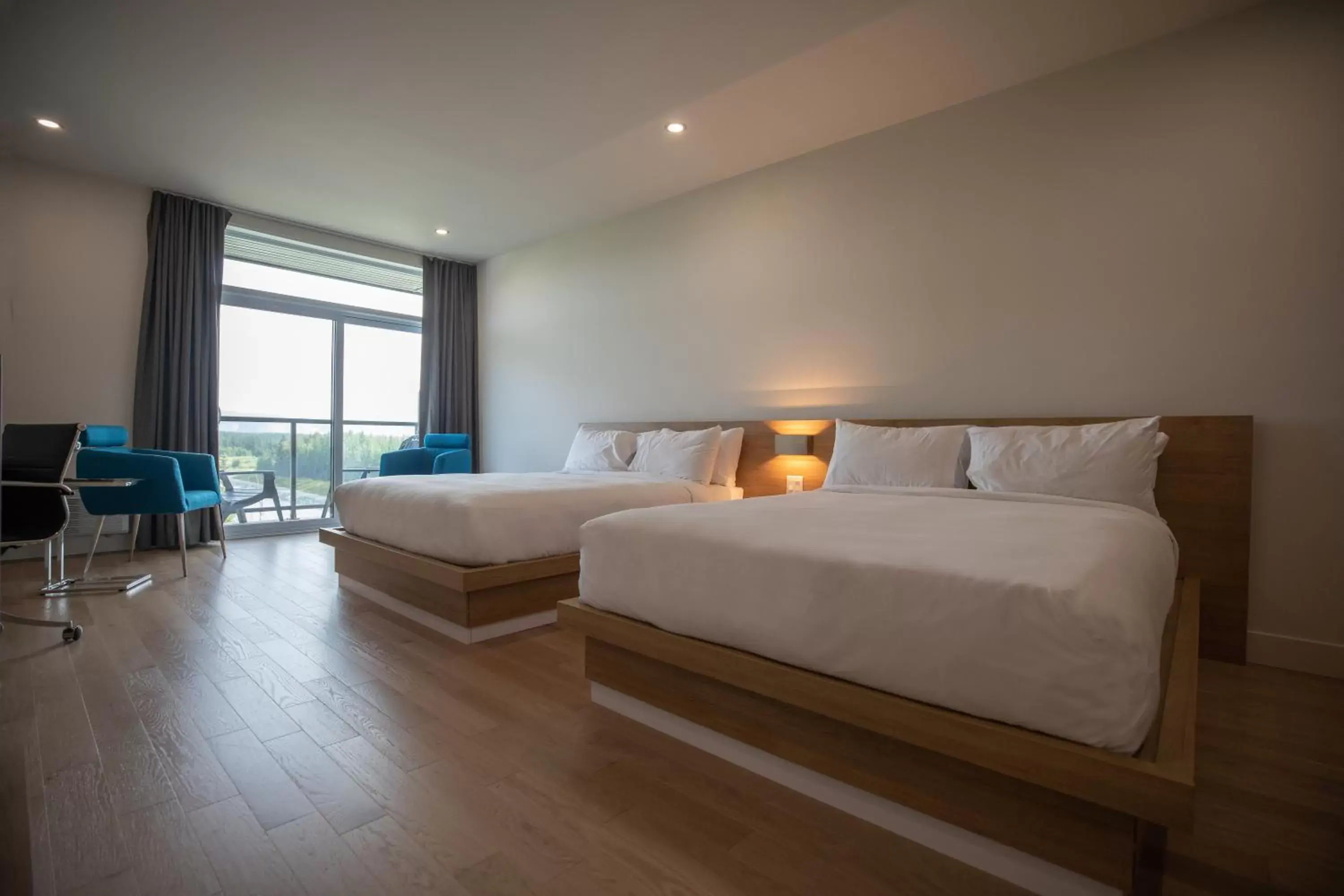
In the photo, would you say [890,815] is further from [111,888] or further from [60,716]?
[60,716]

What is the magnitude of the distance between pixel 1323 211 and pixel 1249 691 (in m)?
1.83

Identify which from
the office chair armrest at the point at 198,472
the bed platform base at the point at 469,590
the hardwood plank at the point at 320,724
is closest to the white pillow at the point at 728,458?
the bed platform base at the point at 469,590

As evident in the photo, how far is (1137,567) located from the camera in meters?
1.39

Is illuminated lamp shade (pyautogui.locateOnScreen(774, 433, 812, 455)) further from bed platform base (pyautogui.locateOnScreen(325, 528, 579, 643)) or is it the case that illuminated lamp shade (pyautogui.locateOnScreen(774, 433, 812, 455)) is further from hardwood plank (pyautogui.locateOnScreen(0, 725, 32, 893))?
hardwood plank (pyautogui.locateOnScreen(0, 725, 32, 893))

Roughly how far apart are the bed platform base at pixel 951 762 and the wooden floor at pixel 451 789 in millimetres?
56

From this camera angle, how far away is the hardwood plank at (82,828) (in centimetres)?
121

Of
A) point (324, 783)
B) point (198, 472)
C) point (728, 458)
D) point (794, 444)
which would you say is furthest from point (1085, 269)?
point (198, 472)

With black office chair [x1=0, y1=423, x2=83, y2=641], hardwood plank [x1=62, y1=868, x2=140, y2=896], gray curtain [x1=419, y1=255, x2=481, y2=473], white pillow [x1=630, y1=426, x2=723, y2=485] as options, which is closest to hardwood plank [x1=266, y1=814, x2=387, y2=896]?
hardwood plank [x1=62, y1=868, x2=140, y2=896]

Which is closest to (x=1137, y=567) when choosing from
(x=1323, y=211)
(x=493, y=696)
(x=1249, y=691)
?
(x=1249, y=691)

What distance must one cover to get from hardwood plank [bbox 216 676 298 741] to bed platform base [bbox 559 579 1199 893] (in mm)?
1040

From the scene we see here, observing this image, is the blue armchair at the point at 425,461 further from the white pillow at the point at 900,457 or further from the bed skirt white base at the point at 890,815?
the bed skirt white base at the point at 890,815

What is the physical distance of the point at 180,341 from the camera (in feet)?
Answer: 15.0

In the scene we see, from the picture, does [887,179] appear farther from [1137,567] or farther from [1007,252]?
[1137,567]

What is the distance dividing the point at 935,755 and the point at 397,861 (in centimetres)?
113
